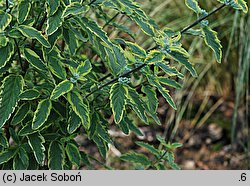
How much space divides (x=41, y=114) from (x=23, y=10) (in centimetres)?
31

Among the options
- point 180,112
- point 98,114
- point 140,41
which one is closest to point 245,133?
point 180,112

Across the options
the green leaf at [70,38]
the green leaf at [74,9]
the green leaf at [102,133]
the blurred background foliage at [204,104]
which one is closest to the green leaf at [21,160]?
the green leaf at [102,133]

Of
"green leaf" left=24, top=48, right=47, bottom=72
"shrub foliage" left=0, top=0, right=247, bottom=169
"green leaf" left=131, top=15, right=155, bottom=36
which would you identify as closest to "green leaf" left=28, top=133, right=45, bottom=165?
"shrub foliage" left=0, top=0, right=247, bottom=169

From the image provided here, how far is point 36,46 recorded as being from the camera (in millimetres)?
1648

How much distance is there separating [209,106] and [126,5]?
224cm

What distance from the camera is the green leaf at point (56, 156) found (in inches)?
61.3

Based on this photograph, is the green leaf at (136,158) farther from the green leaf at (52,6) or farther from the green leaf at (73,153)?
the green leaf at (52,6)

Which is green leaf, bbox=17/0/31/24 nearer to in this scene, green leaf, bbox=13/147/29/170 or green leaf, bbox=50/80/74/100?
green leaf, bbox=50/80/74/100

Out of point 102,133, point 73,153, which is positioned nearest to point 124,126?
point 102,133

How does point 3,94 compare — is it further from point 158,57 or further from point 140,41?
point 140,41

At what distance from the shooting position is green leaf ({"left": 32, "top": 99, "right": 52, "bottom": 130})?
4.63ft

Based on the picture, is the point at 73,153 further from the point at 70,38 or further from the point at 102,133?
the point at 70,38

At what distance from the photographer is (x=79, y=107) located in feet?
4.66

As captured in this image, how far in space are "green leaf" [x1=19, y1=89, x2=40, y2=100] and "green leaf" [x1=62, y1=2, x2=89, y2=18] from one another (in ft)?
0.86
